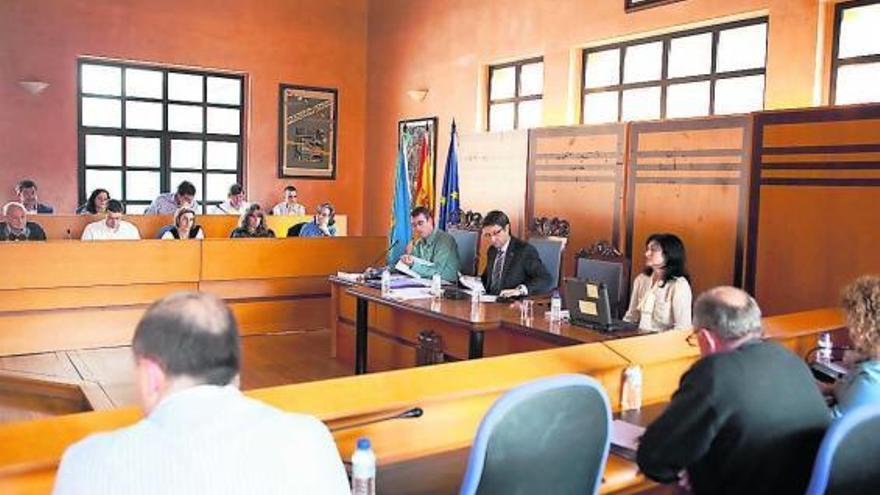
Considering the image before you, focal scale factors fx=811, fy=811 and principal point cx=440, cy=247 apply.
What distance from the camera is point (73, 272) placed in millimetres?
6086

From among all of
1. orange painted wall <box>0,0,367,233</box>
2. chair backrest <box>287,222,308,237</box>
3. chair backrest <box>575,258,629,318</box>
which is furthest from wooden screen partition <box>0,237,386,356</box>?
orange painted wall <box>0,0,367,233</box>

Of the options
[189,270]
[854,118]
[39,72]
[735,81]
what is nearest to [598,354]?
[854,118]

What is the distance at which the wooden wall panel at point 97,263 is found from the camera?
5.88m

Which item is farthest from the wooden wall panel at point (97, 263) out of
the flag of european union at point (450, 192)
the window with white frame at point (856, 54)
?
the window with white frame at point (856, 54)

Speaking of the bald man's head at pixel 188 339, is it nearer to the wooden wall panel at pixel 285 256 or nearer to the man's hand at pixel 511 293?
the man's hand at pixel 511 293

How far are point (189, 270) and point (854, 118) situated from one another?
493cm

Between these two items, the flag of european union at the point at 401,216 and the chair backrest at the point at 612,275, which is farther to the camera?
the flag of european union at the point at 401,216

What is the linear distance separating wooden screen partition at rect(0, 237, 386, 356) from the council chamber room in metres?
0.02

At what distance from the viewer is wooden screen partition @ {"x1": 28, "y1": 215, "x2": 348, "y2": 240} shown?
7.09 metres

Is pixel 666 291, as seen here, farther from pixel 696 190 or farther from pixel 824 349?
pixel 696 190

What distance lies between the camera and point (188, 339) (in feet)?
4.04

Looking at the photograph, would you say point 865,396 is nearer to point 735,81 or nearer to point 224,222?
point 735,81

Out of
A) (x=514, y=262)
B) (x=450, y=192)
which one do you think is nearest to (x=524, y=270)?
(x=514, y=262)

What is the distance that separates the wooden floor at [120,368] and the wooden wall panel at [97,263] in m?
0.55
